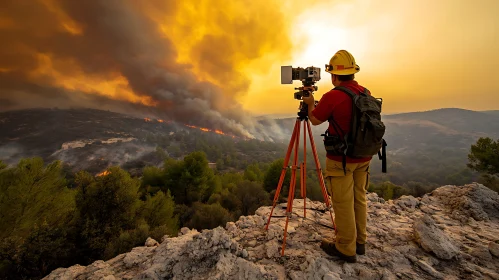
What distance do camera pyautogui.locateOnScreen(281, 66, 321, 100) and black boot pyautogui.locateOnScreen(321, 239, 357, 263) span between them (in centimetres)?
221

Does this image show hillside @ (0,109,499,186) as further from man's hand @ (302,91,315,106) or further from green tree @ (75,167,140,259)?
man's hand @ (302,91,315,106)

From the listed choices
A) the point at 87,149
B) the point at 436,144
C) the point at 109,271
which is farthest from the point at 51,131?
the point at 436,144

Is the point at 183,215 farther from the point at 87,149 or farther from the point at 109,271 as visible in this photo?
the point at 87,149

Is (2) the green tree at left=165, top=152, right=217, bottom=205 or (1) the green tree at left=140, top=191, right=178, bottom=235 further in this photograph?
(2) the green tree at left=165, top=152, right=217, bottom=205

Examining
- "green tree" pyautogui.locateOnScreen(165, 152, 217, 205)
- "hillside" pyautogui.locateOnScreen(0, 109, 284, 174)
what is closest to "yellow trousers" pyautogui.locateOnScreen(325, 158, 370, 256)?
"green tree" pyautogui.locateOnScreen(165, 152, 217, 205)

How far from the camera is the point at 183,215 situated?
1586cm

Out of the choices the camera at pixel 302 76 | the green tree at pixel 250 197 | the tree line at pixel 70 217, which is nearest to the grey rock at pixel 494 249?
the camera at pixel 302 76

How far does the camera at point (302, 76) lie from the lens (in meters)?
2.84

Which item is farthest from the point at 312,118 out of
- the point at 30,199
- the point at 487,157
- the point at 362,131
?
the point at 487,157

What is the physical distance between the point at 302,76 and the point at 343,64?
0.57m

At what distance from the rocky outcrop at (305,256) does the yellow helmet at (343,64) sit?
8.42ft

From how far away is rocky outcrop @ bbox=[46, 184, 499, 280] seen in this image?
2424 millimetres

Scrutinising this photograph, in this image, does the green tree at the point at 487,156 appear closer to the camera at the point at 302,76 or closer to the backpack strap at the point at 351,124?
the backpack strap at the point at 351,124

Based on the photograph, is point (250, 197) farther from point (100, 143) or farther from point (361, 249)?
point (100, 143)
